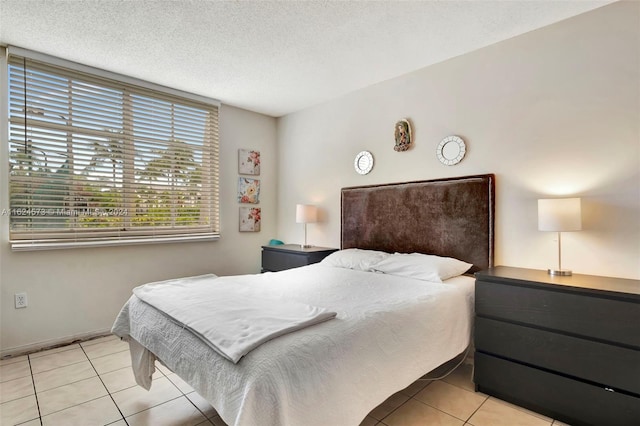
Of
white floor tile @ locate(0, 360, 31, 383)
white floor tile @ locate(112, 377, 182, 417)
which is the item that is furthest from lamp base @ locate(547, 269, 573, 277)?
white floor tile @ locate(0, 360, 31, 383)

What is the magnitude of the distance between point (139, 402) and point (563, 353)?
2454mm

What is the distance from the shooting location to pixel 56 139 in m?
2.76

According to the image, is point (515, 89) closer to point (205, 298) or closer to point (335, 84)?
point (335, 84)

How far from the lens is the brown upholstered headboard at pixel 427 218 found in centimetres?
249

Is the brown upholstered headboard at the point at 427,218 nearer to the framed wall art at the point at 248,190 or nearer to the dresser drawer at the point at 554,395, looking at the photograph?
the dresser drawer at the point at 554,395

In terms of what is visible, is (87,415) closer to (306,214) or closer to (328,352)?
(328,352)

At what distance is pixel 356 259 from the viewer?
2.83 meters

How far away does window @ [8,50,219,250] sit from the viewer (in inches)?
104

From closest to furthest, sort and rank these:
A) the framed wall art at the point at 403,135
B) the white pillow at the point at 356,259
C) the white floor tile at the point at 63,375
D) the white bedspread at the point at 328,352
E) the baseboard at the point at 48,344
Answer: the white bedspread at the point at 328,352 → the white floor tile at the point at 63,375 → the baseboard at the point at 48,344 → the white pillow at the point at 356,259 → the framed wall art at the point at 403,135

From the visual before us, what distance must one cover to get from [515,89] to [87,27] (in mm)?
3085

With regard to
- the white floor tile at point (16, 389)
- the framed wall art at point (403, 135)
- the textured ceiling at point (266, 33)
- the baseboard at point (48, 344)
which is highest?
the textured ceiling at point (266, 33)

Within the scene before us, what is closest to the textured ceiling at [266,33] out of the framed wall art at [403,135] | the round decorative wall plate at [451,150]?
the framed wall art at [403,135]

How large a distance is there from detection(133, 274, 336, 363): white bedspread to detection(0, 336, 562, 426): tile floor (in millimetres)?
666

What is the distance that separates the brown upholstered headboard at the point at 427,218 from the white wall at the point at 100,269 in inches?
57.1
